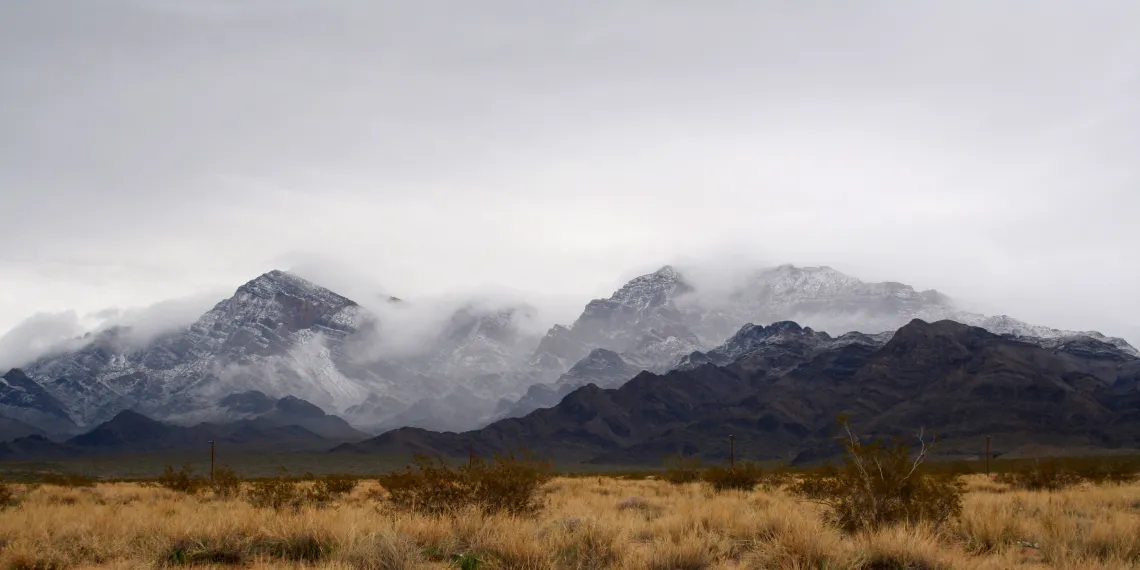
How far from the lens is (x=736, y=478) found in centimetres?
3144

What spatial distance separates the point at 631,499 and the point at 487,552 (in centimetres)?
1235

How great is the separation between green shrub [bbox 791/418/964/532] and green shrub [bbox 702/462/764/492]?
50.3ft

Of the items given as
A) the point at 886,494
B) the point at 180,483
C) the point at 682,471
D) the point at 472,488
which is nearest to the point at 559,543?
the point at 472,488

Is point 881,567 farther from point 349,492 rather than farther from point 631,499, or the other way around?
point 349,492

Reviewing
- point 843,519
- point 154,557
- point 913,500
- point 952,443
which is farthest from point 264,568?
point 952,443

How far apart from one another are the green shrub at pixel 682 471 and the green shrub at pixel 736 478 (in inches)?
142

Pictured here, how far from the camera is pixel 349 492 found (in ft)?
94.3

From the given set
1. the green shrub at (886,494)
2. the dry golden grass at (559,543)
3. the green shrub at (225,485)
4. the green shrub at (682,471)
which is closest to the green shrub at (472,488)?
the dry golden grass at (559,543)

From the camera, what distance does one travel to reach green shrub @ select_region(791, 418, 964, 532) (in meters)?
14.1

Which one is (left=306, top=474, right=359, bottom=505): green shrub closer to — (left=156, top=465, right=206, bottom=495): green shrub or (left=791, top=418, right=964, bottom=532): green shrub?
(left=156, top=465, right=206, bottom=495): green shrub

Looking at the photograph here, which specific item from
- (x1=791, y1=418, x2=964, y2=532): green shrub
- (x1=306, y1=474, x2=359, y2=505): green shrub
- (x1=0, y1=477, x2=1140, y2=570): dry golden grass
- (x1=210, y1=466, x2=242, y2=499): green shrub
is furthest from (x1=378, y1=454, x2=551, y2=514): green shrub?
(x1=210, y1=466, x2=242, y2=499): green shrub

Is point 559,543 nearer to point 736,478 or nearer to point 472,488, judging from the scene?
point 472,488

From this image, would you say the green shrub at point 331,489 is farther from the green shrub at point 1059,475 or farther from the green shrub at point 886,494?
the green shrub at point 1059,475

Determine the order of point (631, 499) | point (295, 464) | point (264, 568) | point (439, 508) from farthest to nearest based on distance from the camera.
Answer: point (295, 464), point (631, 499), point (439, 508), point (264, 568)
